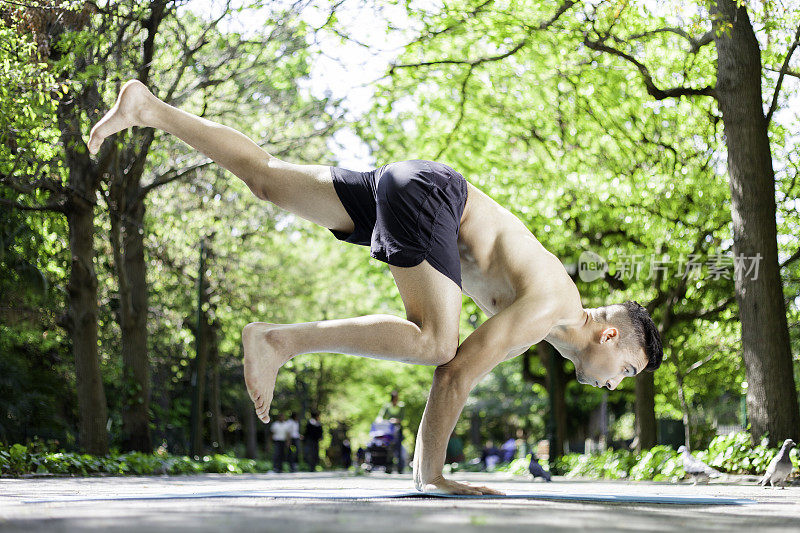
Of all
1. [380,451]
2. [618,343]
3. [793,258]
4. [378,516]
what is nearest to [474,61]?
[793,258]

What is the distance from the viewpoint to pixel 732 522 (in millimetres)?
2650

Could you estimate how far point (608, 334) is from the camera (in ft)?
13.5

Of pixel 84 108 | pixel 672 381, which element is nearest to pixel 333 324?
pixel 84 108

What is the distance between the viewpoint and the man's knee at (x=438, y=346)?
3.69 metres

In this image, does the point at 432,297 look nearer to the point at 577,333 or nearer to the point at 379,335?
the point at 379,335

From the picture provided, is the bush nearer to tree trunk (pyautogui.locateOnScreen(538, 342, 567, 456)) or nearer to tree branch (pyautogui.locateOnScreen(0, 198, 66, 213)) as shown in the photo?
tree trunk (pyautogui.locateOnScreen(538, 342, 567, 456))

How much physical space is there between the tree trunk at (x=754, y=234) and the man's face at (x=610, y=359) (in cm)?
633

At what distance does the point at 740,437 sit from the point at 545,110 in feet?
29.1

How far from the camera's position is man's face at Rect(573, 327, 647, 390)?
4129 mm

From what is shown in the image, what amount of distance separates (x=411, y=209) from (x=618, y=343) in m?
1.24

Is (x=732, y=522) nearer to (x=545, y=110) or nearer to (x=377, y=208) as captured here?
(x=377, y=208)

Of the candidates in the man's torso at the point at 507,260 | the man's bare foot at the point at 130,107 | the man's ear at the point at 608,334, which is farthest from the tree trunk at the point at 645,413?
the man's bare foot at the point at 130,107

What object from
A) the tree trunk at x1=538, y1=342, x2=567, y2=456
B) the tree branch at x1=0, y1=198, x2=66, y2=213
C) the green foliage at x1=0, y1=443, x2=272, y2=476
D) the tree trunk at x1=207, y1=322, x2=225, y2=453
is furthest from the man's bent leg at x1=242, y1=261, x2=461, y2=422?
the tree trunk at x1=207, y1=322, x2=225, y2=453

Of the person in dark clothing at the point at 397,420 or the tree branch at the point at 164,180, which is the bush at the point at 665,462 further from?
the tree branch at the point at 164,180
